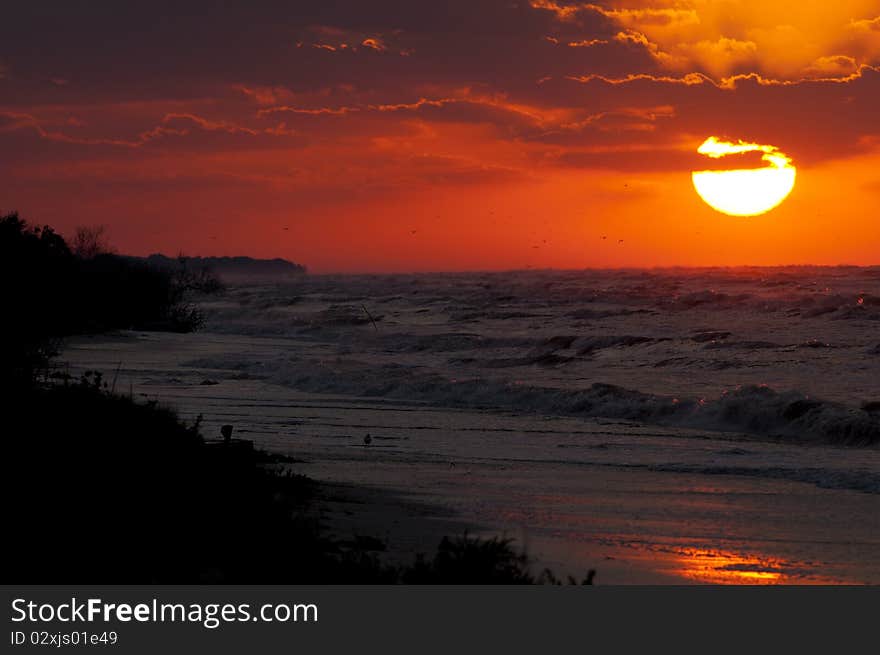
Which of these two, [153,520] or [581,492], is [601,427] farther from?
[153,520]

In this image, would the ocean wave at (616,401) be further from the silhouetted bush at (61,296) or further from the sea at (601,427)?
the silhouetted bush at (61,296)

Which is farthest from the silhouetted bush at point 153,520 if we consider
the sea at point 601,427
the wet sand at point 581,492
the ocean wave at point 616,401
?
the ocean wave at point 616,401

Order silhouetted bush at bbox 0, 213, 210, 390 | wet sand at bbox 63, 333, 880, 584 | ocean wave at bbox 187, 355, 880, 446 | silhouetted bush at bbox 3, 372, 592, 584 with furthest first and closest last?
ocean wave at bbox 187, 355, 880, 446
silhouetted bush at bbox 0, 213, 210, 390
wet sand at bbox 63, 333, 880, 584
silhouetted bush at bbox 3, 372, 592, 584

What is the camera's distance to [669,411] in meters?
22.9

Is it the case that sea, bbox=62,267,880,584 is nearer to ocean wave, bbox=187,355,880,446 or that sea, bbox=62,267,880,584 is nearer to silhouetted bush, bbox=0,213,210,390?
ocean wave, bbox=187,355,880,446

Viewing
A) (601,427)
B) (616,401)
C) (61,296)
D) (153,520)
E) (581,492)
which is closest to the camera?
(153,520)

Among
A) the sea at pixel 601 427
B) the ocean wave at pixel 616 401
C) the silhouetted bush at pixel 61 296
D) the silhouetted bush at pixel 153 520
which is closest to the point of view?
the silhouetted bush at pixel 153 520

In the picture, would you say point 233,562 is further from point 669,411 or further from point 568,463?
point 669,411

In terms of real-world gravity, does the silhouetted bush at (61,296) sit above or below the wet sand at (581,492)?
above

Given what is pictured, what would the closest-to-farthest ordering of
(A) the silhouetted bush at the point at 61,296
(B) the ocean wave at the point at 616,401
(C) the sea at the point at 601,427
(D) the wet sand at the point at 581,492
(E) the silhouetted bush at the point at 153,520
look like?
1. (E) the silhouetted bush at the point at 153,520
2. (D) the wet sand at the point at 581,492
3. (C) the sea at the point at 601,427
4. (A) the silhouetted bush at the point at 61,296
5. (B) the ocean wave at the point at 616,401

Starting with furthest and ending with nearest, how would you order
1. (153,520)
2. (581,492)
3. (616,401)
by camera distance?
(616,401), (581,492), (153,520)

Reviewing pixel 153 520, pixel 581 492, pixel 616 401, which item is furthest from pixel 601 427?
pixel 153 520

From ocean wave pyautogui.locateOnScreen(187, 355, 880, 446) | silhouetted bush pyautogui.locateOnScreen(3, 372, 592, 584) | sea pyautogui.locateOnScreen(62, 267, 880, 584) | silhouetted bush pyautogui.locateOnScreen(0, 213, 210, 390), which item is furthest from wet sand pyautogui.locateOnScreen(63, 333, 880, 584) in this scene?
silhouetted bush pyautogui.locateOnScreen(0, 213, 210, 390)
